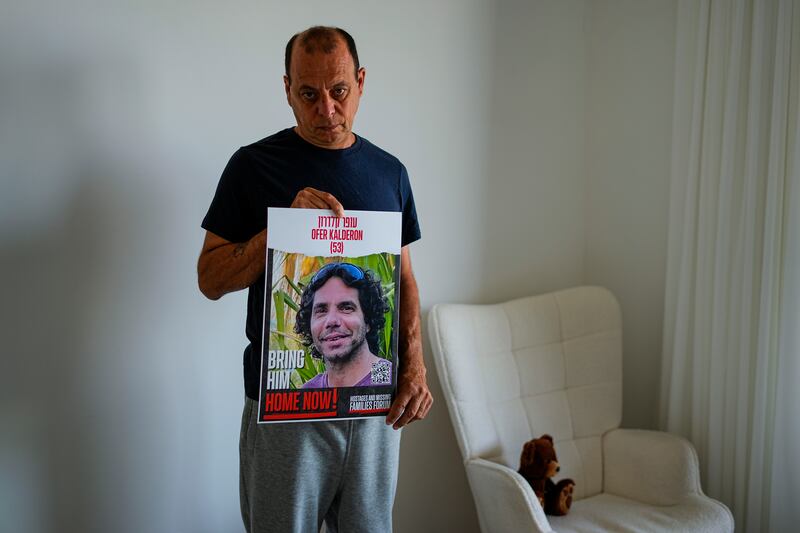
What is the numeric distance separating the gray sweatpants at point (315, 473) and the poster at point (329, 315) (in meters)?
0.06

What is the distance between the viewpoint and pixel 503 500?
1936 millimetres

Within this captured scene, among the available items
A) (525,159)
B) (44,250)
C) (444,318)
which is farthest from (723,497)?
(44,250)

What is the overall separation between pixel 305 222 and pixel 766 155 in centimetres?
145

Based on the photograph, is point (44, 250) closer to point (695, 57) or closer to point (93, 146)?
point (93, 146)

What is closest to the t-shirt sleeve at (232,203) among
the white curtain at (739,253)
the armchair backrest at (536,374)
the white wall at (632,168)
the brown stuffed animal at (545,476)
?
the armchair backrest at (536,374)

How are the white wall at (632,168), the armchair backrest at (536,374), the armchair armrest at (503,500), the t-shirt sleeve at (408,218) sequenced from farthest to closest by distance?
the white wall at (632,168) → the armchair backrest at (536,374) → the armchair armrest at (503,500) → the t-shirt sleeve at (408,218)

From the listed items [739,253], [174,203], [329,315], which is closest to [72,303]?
[174,203]

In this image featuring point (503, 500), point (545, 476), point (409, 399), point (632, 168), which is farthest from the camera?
point (632, 168)

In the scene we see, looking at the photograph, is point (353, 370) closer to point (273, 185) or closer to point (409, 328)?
point (409, 328)

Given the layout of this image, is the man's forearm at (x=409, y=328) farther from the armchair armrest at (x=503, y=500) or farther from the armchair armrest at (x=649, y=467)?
the armchair armrest at (x=649, y=467)

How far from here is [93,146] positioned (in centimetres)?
167

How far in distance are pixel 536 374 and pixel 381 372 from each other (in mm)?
1022

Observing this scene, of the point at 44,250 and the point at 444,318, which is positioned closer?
the point at 44,250

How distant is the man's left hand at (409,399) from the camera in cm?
142
